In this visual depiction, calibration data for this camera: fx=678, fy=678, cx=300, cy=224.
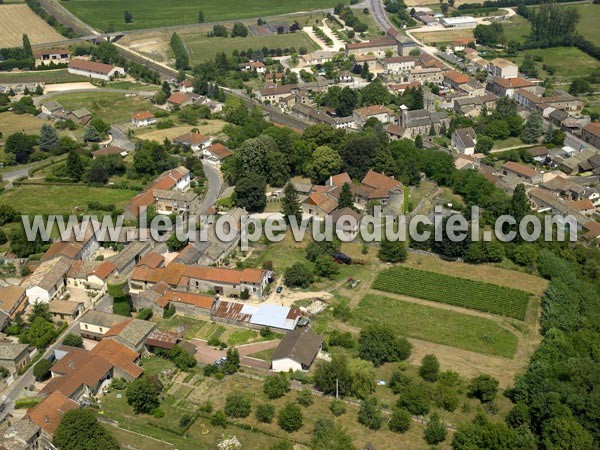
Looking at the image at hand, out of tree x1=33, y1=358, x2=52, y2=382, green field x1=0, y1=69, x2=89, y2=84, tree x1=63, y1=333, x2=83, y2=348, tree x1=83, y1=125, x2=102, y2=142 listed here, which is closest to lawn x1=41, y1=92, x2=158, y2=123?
tree x1=83, y1=125, x2=102, y2=142

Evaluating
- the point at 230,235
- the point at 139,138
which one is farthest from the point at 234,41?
the point at 230,235

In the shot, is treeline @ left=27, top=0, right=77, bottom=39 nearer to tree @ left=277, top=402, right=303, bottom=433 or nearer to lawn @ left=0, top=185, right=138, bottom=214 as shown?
lawn @ left=0, top=185, right=138, bottom=214

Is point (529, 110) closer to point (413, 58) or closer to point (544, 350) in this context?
point (413, 58)

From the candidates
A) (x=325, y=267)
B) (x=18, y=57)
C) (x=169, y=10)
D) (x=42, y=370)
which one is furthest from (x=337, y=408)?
(x=169, y=10)

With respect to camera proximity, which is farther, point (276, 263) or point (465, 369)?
point (276, 263)

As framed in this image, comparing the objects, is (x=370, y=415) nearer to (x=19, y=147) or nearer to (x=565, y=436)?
(x=565, y=436)

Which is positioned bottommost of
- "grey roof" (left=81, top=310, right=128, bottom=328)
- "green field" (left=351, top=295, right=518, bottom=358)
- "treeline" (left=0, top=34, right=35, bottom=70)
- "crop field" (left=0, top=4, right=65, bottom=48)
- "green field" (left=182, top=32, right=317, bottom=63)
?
"green field" (left=351, top=295, right=518, bottom=358)
